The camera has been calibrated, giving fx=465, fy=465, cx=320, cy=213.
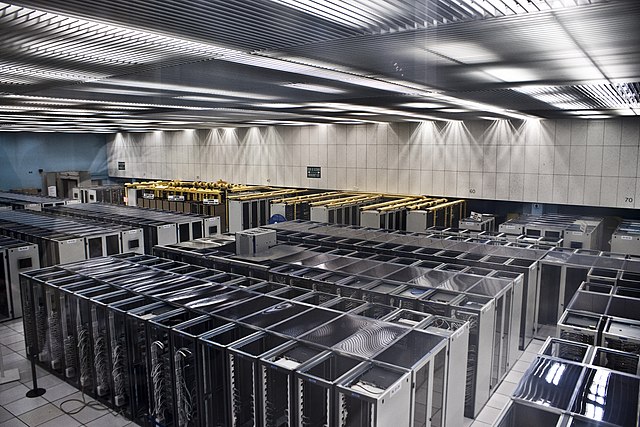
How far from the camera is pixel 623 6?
102 inches

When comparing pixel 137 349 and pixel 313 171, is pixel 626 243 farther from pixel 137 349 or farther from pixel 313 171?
pixel 313 171

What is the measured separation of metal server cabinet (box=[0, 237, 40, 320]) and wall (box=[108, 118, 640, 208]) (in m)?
10.4

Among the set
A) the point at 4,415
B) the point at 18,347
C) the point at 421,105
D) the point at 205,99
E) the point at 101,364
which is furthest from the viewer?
the point at 421,105

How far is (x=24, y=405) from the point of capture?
218 inches

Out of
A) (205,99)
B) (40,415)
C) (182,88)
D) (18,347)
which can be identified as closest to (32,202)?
(18,347)

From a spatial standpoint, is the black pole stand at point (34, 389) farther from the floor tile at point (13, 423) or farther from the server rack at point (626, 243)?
the server rack at point (626, 243)

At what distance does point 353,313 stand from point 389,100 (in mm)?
4674

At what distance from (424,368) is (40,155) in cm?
2307

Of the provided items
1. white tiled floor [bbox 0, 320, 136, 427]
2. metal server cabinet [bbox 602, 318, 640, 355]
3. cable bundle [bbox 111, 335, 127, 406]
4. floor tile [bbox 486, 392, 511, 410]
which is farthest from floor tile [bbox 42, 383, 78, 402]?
metal server cabinet [bbox 602, 318, 640, 355]

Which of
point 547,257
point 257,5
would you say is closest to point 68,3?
Result: point 257,5

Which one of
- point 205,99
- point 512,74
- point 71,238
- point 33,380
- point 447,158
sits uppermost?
point 205,99

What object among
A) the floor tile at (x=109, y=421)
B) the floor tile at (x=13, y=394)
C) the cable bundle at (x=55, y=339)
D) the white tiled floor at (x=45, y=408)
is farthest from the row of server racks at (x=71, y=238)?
the floor tile at (x=109, y=421)

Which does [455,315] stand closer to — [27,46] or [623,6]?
[623,6]

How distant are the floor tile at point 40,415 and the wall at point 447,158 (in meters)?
11.8
